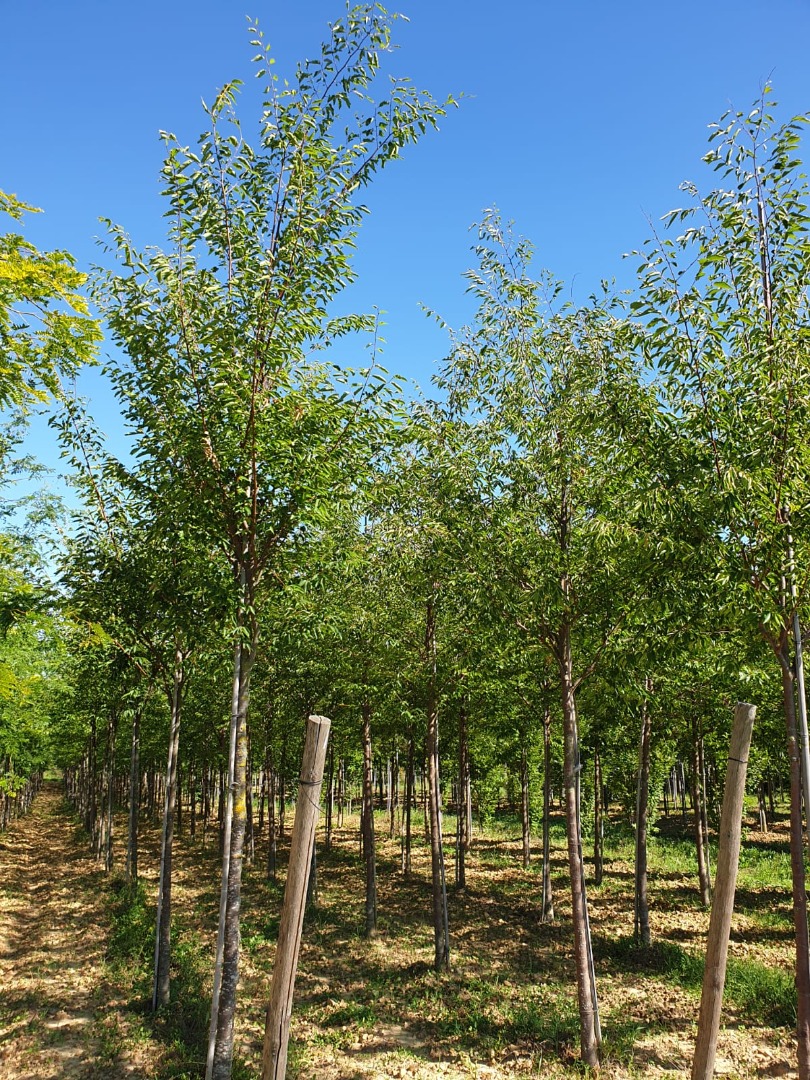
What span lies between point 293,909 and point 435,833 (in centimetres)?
943

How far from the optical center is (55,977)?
1145 cm

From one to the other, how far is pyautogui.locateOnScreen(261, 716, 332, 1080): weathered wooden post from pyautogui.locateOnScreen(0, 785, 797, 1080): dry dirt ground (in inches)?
218

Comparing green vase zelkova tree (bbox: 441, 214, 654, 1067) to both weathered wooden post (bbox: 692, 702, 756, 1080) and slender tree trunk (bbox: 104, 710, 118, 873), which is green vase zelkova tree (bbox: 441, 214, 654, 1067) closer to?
weathered wooden post (bbox: 692, 702, 756, 1080)

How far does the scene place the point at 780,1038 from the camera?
922cm

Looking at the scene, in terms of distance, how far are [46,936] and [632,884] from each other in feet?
53.6

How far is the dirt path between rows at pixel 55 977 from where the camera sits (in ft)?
27.1

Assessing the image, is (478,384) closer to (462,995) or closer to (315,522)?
(315,522)

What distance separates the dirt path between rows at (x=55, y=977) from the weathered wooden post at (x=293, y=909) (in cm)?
607

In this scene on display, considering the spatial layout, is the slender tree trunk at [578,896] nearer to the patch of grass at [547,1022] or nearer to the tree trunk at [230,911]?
the patch of grass at [547,1022]

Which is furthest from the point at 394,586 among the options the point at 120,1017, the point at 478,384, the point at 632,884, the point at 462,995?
the point at 632,884

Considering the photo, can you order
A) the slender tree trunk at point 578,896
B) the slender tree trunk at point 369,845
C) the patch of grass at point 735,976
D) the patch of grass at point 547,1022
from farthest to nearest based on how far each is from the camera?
the slender tree trunk at point 369,845, the patch of grass at point 735,976, the patch of grass at point 547,1022, the slender tree trunk at point 578,896

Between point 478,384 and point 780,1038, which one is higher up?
point 478,384

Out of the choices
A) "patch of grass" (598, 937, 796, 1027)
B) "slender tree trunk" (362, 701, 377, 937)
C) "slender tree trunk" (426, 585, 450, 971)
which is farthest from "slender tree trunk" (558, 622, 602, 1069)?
"slender tree trunk" (362, 701, 377, 937)

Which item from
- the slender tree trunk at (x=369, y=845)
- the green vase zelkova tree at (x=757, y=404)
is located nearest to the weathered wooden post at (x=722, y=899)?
the green vase zelkova tree at (x=757, y=404)
